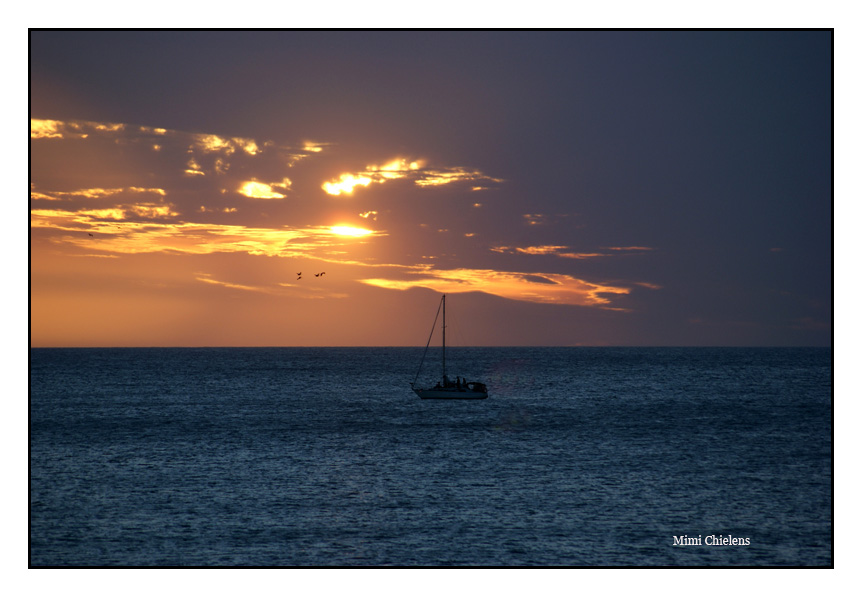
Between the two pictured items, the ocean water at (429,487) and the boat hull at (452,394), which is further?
the boat hull at (452,394)

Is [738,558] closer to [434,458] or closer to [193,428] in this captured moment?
[434,458]

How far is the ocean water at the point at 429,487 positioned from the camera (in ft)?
111

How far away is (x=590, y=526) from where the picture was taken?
36.9 m

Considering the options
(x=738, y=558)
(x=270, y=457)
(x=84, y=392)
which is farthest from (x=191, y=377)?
(x=738, y=558)

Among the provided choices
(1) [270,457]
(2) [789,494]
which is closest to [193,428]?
(1) [270,457]

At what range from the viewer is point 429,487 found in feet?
148

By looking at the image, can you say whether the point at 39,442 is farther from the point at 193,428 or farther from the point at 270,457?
the point at 270,457

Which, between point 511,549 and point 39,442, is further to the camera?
point 39,442

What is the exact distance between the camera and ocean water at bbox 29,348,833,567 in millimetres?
33938

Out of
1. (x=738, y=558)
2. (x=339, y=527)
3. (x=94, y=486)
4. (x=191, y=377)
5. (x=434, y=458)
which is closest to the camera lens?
(x=738, y=558)

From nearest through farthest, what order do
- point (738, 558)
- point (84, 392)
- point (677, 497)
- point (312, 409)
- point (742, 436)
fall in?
point (738, 558) < point (677, 497) < point (742, 436) < point (312, 409) < point (84, 392)

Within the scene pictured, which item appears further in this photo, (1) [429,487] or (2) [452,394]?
(2) [452,394]

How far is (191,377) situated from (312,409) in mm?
79311

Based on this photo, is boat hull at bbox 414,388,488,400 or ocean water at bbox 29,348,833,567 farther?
boat hull at bbox 414,388,488,400
